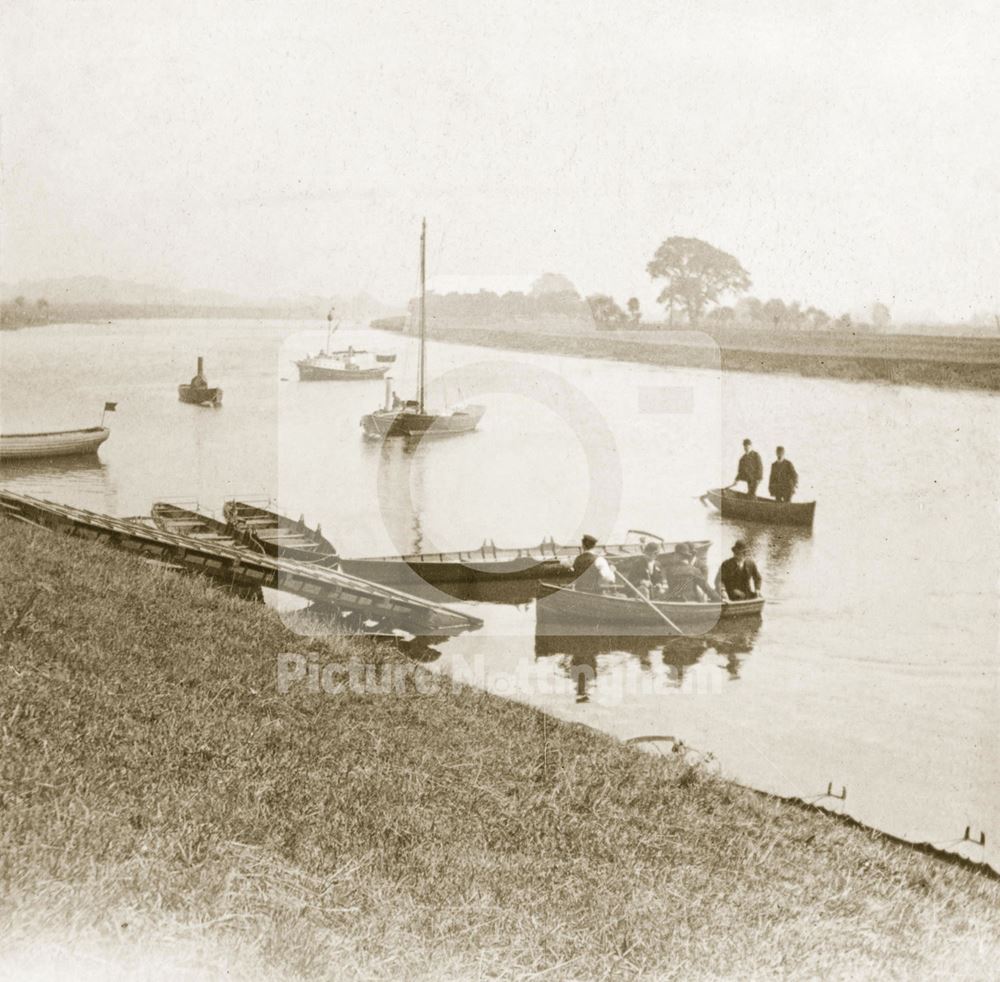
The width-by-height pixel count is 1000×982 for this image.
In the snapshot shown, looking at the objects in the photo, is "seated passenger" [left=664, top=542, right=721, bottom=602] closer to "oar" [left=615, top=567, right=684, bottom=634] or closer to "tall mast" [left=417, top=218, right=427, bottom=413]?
"oar" [left=615, top=567, right=684, bottom=634]

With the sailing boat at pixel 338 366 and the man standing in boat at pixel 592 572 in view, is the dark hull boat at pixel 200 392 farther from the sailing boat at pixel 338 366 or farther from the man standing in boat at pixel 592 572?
the man standing in boat at pixel 592 572

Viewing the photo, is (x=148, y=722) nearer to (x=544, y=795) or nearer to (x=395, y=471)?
(x=544, y=795)

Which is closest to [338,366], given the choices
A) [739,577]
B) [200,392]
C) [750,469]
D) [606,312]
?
[200,392]

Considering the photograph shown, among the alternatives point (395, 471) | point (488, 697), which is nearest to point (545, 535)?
point (395, 471)

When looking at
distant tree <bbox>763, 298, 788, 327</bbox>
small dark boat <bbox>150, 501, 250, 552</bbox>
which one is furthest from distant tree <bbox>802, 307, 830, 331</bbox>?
small dark boat <bbox>150, 501, 250, 552</bbox>

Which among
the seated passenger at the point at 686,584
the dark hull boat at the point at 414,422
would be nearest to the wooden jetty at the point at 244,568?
the seated passenger at the point at 686,584
